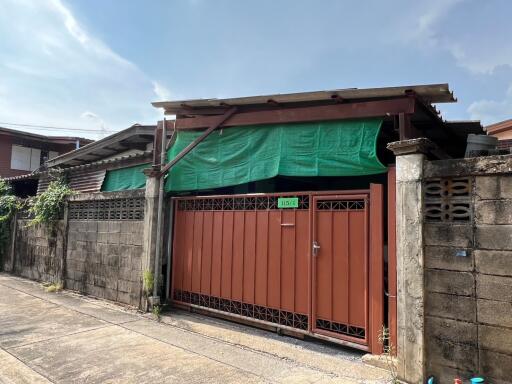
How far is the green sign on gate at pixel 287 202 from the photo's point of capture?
17.2 ft

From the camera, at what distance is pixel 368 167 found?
15.1ft

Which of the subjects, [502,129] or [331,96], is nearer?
[331,96]

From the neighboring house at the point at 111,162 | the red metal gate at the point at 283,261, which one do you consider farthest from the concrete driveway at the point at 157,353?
the neighboring house at the point at 111,162

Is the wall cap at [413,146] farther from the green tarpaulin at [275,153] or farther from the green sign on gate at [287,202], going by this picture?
the green sign on gate at [287,202]

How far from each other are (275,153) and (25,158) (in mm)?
19425

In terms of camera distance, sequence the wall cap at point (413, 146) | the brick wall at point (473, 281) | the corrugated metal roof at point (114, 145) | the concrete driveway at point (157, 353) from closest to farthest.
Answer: the brick wall at point (473, 281) < the wall cap at point (413, 146) < the concrete driveway at point (157, 353) < the corrugated metal roof at point (114, 145)

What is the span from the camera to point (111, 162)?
898 cm

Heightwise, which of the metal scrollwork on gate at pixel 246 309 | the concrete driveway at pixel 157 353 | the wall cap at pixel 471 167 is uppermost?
the wall cap at pixel 471 167

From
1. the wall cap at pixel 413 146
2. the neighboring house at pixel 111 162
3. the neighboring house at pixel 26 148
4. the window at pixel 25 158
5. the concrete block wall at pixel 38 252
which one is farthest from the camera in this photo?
the window at pixel 25 158

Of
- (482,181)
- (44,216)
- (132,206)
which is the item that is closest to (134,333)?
(132,206)

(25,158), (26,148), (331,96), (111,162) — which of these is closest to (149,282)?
(111,162)

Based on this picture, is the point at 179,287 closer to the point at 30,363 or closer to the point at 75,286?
the point at 30,363

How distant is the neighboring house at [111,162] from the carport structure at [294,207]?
5.73ft

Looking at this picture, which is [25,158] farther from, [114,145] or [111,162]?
[111,162]
